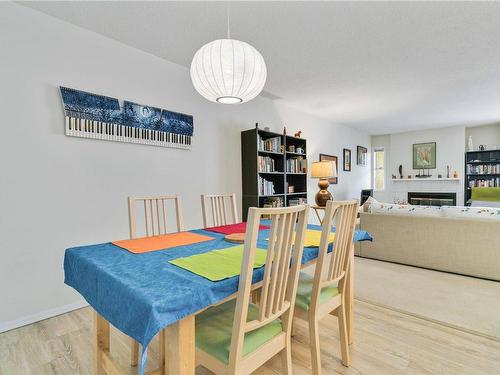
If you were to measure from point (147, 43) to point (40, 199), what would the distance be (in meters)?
1.70

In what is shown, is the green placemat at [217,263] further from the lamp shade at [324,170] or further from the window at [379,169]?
the window at [379,169]

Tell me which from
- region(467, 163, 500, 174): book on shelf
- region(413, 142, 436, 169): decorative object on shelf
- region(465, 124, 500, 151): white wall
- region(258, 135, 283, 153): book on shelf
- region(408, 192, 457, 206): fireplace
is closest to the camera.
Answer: region(258, 135, 283, 153): book on shelf

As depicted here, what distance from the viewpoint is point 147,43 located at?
2582 mm

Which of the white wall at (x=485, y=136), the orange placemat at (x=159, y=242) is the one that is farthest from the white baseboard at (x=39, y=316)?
the white wall at (x=485, y=136)

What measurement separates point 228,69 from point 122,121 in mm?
1586

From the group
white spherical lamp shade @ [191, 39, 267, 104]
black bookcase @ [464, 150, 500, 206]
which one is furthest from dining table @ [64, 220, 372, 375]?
black bookcase @ [464, 150, 500, 206]

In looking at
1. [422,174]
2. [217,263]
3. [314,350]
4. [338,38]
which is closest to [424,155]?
[422,174]

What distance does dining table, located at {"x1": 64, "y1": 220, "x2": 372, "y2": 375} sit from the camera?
2.71 ft

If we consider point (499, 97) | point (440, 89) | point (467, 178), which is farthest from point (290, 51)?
point (467, 178)

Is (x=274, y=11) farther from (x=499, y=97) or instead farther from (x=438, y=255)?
(x=499, y=97)

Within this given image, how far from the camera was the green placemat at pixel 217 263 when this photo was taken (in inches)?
40.7

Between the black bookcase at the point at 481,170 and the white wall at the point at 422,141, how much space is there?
0.18 meters

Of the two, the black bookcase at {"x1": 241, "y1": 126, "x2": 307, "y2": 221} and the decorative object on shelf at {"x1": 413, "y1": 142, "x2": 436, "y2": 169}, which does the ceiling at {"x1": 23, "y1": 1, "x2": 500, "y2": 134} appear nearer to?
the black bookcase at {"x1": 241, "y1": 126, "x2": 307, "y2": 221}

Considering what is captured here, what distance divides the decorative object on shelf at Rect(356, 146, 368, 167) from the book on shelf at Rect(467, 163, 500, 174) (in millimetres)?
2298
